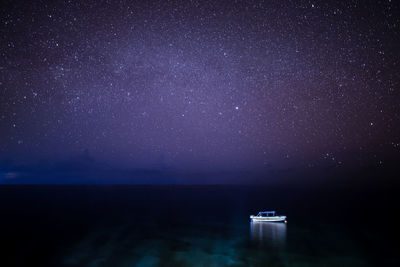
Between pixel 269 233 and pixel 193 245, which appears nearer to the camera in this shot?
pixel 193 245

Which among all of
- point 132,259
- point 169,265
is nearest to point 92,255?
point 132,259

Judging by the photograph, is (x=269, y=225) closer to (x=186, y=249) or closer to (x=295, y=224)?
(x=295, y=224)

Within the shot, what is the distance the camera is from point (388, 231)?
1853 inches

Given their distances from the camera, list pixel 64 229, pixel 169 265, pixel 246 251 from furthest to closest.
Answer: pixel 64 229
pixel 246 251
pixel 169 265

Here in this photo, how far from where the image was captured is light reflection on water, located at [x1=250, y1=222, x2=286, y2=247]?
35.2 metres

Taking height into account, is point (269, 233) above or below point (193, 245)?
below

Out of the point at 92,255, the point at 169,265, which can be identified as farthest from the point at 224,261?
the point at 92,255

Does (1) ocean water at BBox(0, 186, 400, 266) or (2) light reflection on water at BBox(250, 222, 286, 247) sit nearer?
(1) ocean water at BBox(0, 186, 400, 266)

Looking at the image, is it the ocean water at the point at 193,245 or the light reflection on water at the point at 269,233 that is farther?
the light reflection on water at the point at 269,233

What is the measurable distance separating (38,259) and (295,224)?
43086mm

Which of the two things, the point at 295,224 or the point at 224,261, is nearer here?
the point at 224,261

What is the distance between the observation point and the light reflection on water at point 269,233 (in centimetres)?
3516

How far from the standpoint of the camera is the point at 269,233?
4172cm

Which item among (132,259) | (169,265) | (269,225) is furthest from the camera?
(269,225)
